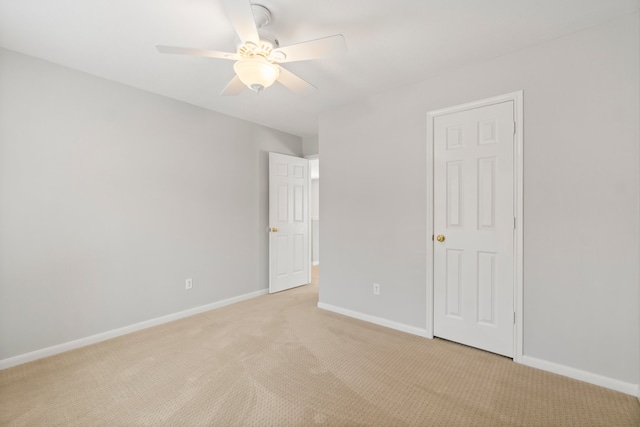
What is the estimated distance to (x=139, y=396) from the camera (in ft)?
6.14

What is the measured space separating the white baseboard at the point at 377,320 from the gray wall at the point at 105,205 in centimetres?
127

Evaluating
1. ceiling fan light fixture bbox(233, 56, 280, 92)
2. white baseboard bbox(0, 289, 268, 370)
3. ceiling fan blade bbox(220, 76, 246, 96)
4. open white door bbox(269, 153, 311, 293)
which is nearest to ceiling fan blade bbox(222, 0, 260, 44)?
ceiling fan light fixture bbox(233, 56, 280, 92)

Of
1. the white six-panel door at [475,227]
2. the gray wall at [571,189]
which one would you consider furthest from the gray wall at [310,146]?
the white six-panel door at [475,227]

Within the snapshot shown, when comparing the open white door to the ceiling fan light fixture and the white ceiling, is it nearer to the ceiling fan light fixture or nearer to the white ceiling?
the white ceiling

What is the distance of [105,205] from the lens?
8.98 ft

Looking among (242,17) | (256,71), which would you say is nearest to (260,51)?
(256,71)

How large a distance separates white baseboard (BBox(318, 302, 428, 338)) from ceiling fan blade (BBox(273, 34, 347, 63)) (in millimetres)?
2489

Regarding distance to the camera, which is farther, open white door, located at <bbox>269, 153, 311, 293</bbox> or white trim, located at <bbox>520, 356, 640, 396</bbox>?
open white door, located at <bbox>269, 153, 311, 293</bbox>

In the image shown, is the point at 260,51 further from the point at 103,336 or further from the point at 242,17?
the point at 103,336

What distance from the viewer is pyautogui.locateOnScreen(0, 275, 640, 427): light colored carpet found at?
168 cm

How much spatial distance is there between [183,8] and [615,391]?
3690 millimetres

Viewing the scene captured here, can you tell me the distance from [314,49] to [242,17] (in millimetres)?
420

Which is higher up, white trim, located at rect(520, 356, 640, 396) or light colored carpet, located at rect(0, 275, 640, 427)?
white trim, located at rect(520, 356, 640, 396)

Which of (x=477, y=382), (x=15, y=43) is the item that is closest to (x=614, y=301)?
(x=477, y=382)
